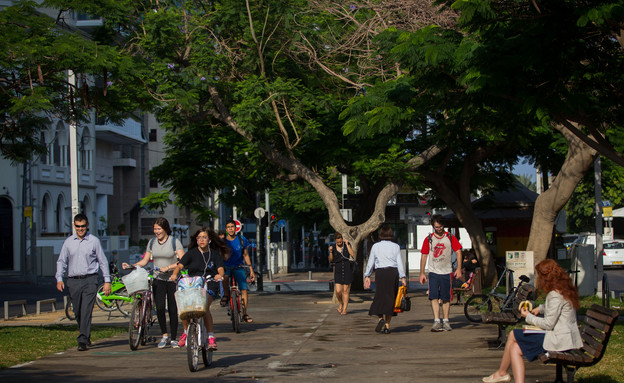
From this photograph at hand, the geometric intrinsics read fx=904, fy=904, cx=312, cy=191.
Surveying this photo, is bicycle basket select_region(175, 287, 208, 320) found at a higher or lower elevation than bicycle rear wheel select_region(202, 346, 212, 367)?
higher

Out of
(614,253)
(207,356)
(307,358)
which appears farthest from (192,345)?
(614,253)

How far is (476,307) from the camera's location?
17.4m

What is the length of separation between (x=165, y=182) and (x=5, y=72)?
11.9 m

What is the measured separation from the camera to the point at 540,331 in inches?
330

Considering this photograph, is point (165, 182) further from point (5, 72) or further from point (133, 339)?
point (133, 339)

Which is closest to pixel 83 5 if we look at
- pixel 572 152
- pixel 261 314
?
pixel 261 314

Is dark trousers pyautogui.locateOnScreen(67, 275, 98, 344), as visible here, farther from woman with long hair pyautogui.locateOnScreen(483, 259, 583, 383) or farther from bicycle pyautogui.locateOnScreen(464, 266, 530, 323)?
bicycle pyautogui.locateOnScreen(464, 266, 530, 323)

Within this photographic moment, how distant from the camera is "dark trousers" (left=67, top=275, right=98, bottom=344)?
40.7ft

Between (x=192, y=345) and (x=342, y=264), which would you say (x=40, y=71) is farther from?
(x=342, y=264)

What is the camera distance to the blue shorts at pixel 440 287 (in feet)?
49.6

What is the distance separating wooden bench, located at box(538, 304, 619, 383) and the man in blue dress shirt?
6.57 meters

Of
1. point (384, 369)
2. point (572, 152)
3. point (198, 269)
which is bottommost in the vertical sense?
point (384, 369)

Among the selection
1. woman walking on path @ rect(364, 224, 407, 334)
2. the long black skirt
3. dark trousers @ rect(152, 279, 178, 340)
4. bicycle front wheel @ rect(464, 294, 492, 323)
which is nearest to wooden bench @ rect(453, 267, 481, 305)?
bicycle front wheel @ rect(464, 294, 492, 323)

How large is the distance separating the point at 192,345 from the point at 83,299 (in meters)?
2.99
